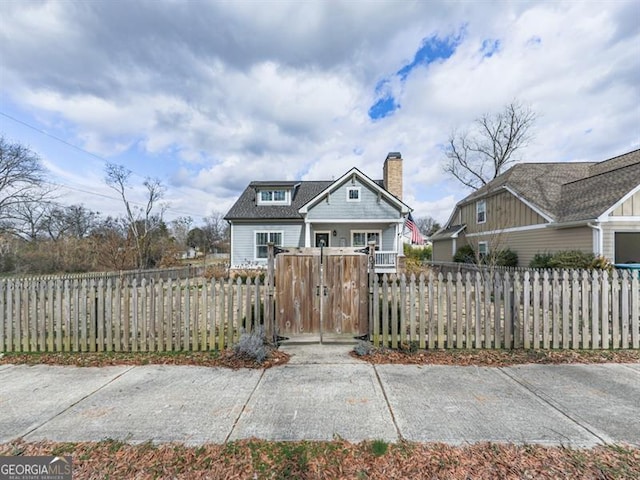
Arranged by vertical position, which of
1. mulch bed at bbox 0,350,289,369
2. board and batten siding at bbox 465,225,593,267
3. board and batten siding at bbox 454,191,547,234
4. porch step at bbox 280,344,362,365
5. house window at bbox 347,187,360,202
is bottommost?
porch step at bbox 280,344,362,365

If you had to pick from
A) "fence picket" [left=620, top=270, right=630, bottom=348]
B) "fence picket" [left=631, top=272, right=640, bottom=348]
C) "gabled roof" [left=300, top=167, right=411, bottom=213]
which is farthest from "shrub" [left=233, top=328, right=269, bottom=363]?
"gabled roof" [left=300, top=167, right=411, bottom=213]

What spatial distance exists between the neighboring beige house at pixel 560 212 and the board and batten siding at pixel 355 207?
17.1 ft

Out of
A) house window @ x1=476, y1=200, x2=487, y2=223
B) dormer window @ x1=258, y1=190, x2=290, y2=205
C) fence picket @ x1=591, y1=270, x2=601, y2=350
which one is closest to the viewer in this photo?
fence picket @ x1=591, y1=270, x2=601, y2=350

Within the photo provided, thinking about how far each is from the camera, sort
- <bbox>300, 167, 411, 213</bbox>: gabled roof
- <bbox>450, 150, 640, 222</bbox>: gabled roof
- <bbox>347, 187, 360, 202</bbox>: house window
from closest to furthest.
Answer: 1. <bbox>450, 150, 640, 222</bbox>: gabled roof
2. <bbox>300, 167, 411, 213</bbox>: gabled roof
3. <bbox>347, 187, 360, 202</bbox>: house window

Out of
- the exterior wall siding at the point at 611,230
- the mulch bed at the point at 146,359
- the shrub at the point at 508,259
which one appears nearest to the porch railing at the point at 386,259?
the shrub at the point at 508,259

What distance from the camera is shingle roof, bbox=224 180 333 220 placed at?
751 inches

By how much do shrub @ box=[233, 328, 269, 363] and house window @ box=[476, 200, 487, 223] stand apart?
63.1 feet

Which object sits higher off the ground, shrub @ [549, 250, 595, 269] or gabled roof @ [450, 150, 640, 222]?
gabled roof @ [450, 150, 640, 222]

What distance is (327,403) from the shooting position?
337 cm

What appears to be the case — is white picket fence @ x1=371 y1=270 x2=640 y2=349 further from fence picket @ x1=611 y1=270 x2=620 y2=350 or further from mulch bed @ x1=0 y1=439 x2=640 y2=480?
mulch bed @ x1=0 y1=439 x2=640 y2=480

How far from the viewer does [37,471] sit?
2432 mm

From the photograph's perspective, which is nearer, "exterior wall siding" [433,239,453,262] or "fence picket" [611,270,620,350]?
"fence picket" [611,270,620,350]

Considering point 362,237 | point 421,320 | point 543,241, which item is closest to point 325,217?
point 362,237

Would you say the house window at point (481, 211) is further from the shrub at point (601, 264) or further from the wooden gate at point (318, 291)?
the wooden gate at point (318, 291)
